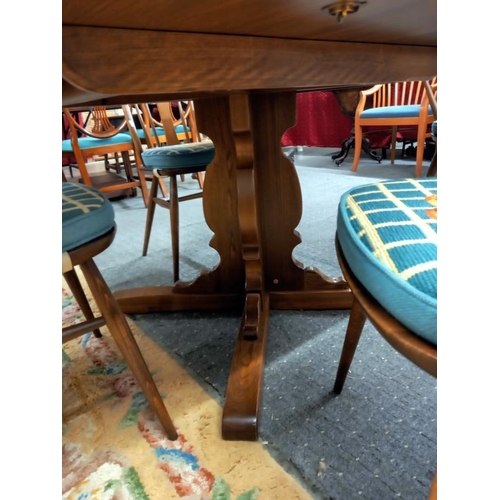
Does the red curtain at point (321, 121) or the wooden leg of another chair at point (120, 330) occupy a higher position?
the red curtain at point (321, 121)

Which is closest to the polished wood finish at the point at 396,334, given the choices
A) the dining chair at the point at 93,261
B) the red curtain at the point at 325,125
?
the dining chair at the point at 93,261

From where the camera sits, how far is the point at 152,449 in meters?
0.78

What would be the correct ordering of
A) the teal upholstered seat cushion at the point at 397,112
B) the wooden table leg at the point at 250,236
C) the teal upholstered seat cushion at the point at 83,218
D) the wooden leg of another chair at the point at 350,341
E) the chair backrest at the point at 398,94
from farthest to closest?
the chair backrest at the point at 398,94 < the teal upholstered seat cushion at the point at 397,112 < the wooden table leg at the point at 250,236 < the wooden leg of another chair at the point at 350,341 < the teal upholstered seat cushion at the point at 83,218

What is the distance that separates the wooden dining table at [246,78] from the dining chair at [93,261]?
0.16 meters

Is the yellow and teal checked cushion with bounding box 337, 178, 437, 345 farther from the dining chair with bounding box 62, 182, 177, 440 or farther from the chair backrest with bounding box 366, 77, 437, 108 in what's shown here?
the chair backrest with bounding box 366, 77, 437, 108

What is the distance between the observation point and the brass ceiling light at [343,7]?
0.48 m

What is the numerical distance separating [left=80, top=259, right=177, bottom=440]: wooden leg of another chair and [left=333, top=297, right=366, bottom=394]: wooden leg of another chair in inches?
14.4

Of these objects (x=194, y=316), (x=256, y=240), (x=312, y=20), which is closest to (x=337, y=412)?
(x=256, y=240)

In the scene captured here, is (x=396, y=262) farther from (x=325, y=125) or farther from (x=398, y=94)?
(x=325, y=125)

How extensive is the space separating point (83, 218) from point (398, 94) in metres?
3.57

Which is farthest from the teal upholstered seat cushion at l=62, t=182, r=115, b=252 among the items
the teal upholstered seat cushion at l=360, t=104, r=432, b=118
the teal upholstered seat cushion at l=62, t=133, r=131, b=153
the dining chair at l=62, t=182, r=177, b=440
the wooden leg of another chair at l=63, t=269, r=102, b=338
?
the teal upholstered seat cushion at l=360, t=104, r=432, b=118

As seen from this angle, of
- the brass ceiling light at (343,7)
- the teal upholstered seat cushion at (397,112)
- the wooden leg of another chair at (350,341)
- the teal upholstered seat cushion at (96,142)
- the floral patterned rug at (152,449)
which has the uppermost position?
the brass ceiling light at (343,7)

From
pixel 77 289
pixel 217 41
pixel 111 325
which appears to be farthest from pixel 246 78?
pixel 77 289

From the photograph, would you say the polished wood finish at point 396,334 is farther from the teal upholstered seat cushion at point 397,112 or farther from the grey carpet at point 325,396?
the teal upholstered seat cushion at point 397,112
